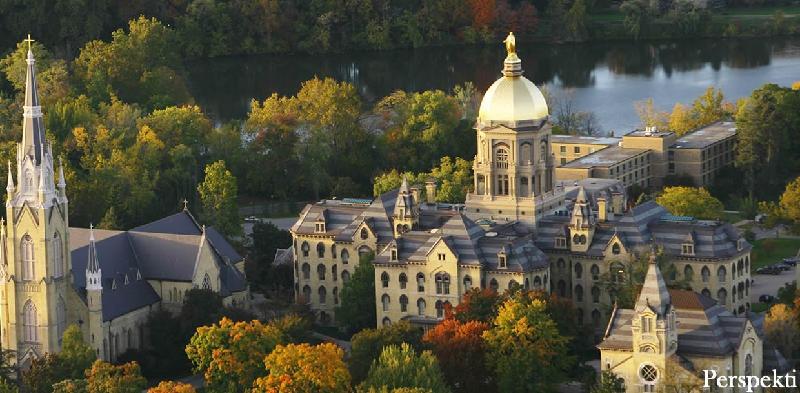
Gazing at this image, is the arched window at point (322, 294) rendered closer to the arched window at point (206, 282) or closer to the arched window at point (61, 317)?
the arched window at point (206, 282)

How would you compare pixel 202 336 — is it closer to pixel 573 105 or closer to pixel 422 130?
pixel 422 130

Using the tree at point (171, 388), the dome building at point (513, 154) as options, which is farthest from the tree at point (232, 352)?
the dome building at point (513, 154)

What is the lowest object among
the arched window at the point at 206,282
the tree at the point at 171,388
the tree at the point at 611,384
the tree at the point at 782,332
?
the tree at the point at 611,384

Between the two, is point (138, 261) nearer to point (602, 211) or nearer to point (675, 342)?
point (602, 211)

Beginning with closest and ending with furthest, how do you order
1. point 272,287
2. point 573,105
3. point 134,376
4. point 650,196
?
point 134,376 → point 272,287 → point 650,196 → point 573,105

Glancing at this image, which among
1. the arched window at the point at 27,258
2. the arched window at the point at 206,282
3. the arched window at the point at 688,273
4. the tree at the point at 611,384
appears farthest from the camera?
the arched window at the point at 206,282

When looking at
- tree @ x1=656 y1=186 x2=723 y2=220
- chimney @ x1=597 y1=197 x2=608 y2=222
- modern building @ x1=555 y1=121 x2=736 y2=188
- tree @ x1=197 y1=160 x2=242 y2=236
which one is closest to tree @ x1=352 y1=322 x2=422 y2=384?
chimney @ x1=597 y1=197 x2=608 y2=222

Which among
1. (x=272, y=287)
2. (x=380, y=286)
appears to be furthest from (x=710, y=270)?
(x=272, y=287)
